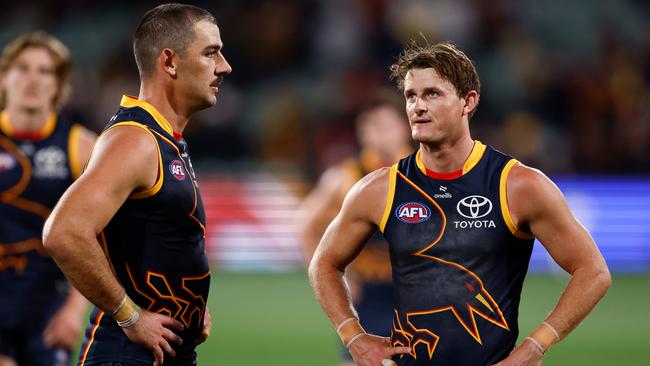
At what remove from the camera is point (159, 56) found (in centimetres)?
504

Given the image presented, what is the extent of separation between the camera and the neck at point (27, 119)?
6.88 m

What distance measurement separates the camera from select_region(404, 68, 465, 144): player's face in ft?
15.8

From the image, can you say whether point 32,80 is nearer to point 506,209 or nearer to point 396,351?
point 396,351

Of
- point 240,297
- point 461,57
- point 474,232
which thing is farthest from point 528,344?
point 240,297

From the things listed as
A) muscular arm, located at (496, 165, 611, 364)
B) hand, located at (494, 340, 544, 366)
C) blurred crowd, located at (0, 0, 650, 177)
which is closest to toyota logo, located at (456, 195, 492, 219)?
muscular arm, located at (496, 165, 611, 364)

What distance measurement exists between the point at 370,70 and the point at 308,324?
21.8ft

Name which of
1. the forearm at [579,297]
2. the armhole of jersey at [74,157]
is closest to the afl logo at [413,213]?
the forearm at [579,297]

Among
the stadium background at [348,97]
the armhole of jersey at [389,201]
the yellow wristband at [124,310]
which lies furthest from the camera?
the stadium background at [348,97]

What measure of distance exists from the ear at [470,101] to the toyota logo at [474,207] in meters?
0.41

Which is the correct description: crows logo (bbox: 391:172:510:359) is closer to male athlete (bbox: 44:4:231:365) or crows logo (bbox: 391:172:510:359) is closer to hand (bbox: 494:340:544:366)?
A: hand (bbox: 494:340:544:366)

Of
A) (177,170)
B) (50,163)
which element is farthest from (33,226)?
(177,170)

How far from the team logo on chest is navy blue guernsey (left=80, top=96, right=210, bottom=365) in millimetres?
1135

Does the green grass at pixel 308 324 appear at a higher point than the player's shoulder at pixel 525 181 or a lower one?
lower

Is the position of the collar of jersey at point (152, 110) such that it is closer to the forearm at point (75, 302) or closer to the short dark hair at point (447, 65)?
the short dark hair at point (447, 65)
